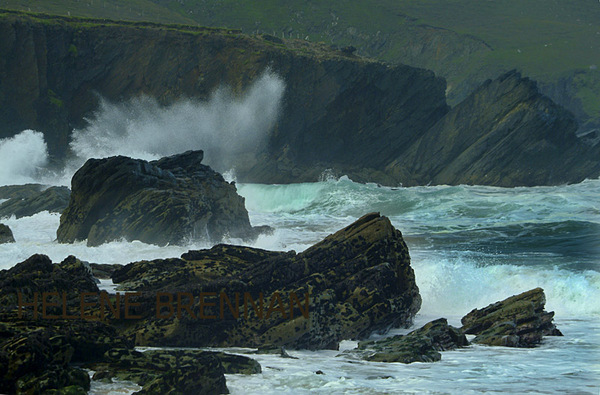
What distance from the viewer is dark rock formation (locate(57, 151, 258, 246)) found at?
26094 millimetres

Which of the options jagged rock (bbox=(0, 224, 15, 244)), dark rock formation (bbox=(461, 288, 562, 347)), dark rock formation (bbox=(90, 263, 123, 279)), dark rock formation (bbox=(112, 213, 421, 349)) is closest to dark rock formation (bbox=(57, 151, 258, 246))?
jagged rock (bbox=(0, 224, 15, 244))

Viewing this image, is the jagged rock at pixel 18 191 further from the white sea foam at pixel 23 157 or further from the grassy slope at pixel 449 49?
the grassy slope at pixel 449 49

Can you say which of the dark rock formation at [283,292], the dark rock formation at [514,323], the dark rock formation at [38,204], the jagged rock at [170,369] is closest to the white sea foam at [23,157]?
the dark rock formation at [38,204]

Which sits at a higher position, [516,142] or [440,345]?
[516,142]

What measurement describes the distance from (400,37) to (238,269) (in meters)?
179

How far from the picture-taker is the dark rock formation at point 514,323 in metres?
13.5

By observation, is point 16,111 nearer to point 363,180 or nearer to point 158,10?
point 363,180

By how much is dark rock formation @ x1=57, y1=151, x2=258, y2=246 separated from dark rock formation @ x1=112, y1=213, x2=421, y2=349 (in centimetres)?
997

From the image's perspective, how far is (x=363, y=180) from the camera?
64.0 metres

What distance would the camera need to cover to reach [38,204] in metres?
36.7

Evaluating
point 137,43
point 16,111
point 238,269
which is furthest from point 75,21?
point 238,269

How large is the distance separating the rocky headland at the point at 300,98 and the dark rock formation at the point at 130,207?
116 feet

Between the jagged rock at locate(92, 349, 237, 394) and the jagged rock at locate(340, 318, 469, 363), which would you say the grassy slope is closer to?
the jagged rock at locate(340, 318, 469, 363)

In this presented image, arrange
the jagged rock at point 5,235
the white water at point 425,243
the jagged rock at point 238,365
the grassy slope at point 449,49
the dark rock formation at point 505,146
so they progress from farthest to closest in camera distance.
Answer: the grassy slope at point 449,49, the dark rock formation at point 505,146, the jagged rock at point 5,235, the white water at point 425,243, the jagged rock at point 238,365
